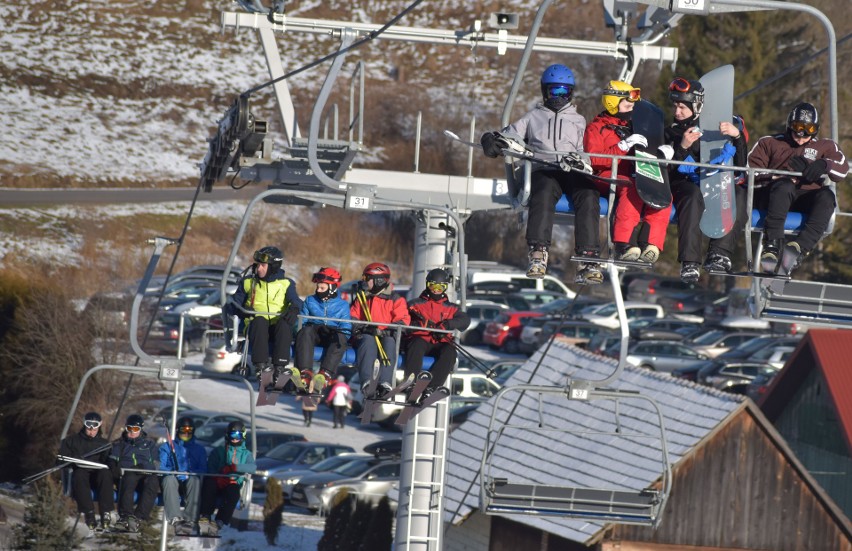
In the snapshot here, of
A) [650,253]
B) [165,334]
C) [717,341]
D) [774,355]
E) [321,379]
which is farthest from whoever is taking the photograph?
[717,341]

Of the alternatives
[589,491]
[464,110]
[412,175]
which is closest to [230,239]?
[464,110]

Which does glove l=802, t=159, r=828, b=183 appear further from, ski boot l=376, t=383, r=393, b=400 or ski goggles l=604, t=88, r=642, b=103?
ski boot l=376, t=383, r=393, b=400

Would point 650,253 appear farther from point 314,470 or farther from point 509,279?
point 509,279

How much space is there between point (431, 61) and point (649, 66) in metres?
11.1

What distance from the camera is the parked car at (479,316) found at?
158ft

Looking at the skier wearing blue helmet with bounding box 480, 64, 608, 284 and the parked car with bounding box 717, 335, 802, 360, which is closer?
the skier wearing blue helmet with bounding box 480, 64, 608, 284

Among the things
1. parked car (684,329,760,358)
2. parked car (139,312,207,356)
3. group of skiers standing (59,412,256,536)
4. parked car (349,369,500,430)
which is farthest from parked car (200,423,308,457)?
group of skiers standing (59,412,256,536)

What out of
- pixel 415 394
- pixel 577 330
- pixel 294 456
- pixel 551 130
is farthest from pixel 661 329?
pixel 551 130

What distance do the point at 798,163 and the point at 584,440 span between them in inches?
556

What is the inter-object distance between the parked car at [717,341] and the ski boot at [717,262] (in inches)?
1271

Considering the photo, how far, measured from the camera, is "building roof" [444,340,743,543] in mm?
24812

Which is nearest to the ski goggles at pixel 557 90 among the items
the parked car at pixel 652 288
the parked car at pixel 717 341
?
the parked car at pixel 717 341

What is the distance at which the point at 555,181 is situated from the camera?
12906 millimetres

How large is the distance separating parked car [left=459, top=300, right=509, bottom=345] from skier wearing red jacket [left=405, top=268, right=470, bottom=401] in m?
32.2
